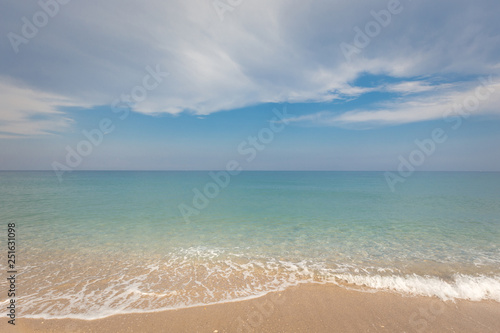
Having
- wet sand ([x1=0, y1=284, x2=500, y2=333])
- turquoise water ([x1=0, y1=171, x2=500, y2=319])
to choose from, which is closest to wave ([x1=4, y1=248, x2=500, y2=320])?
turquoise water ([x1=0, y1=171, x2=500, y2=319])

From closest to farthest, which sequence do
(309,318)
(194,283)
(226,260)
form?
(309,318), (194,283), (226,260)

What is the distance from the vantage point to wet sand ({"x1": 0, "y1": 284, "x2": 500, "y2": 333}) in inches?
204

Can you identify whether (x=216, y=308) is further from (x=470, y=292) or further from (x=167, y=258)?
(x=470, y=292)

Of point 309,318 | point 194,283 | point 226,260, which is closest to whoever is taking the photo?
point 309,318

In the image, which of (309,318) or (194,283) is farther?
(194,283)

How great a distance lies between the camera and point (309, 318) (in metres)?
5.55

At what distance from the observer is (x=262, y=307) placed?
6043 millimetres

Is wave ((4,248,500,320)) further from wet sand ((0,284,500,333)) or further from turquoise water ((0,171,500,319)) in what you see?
wet sand ((0,284,500,333))

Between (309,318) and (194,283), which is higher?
(194,283)

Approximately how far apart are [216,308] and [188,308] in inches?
30.9

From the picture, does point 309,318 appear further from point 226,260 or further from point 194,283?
point 226,260

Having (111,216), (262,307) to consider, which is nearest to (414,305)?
(262,307)

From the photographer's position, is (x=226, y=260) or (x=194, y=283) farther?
(x=226, y=260)

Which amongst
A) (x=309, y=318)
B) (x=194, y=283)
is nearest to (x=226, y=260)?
(x=194, y=283)
